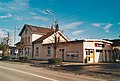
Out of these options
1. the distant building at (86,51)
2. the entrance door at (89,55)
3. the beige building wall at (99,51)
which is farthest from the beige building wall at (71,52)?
the entrance door at (89,55)

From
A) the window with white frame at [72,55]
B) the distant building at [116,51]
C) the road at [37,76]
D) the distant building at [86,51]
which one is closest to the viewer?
the road at [37,76]

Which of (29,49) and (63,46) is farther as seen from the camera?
(29,49)

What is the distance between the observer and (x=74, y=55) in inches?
1432

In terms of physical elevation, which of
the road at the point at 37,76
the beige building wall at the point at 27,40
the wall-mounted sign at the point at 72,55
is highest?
the beige building wall at the point at 27,40

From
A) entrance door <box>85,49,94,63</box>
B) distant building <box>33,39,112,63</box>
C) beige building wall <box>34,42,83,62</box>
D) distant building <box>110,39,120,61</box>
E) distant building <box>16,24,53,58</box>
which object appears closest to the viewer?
distant building <box>33,39,112,63</box>

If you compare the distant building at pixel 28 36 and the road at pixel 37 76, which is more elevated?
the distant building at pixel 28 36

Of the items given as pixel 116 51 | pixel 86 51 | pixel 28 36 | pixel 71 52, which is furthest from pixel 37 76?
pixel 28 36

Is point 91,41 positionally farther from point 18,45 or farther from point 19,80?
point 18,45

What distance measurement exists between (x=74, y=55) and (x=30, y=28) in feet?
65.4

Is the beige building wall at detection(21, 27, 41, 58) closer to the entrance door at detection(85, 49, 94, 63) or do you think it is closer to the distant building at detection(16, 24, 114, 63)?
the distant building at detection(16, 24, 114, 63)

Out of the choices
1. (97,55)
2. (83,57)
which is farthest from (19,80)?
(97,55)

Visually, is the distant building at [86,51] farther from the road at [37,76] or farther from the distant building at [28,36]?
the road at [37,76]

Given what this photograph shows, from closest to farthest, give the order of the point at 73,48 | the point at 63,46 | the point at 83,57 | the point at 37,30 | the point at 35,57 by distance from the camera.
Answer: the point at 83,57, the point at 73,48, the point at 63,46, the point at 35,57, the point at 37,30

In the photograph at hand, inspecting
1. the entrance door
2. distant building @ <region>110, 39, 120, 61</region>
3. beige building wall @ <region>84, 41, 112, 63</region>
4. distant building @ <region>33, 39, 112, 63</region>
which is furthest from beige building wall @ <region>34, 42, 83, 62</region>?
distant building @ <region>110, 39, 120, 61</region>
